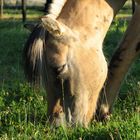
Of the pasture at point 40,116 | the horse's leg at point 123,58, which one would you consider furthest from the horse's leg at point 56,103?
the horse's leg at point 123,58

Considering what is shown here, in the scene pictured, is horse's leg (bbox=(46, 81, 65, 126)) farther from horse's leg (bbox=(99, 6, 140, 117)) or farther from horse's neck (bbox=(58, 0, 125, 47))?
horse's leg (bbox=(99, 6, 140, 117))

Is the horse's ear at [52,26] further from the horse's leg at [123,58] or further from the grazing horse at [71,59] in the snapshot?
the horse's leg at [123,58]

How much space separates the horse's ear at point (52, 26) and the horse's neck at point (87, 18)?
307mm

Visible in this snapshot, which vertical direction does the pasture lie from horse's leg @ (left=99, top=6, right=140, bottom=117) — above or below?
below

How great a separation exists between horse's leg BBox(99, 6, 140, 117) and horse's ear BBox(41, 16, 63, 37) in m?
1.14

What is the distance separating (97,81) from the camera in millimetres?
5324

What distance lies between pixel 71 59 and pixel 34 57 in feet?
1.32

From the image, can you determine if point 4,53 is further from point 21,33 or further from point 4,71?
point 21,33

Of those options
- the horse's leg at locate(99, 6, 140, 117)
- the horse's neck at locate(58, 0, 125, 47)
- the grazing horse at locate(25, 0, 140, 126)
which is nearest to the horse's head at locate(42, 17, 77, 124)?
the grazing horse at locate(25, 0, 140, 126)

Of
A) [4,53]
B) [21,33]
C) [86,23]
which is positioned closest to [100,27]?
[86,23]

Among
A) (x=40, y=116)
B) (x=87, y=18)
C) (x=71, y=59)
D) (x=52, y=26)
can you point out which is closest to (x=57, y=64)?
(x=71, y=59)

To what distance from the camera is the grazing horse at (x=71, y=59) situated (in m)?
4.98

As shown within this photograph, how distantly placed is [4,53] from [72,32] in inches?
226

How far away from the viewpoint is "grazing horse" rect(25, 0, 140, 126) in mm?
4977
